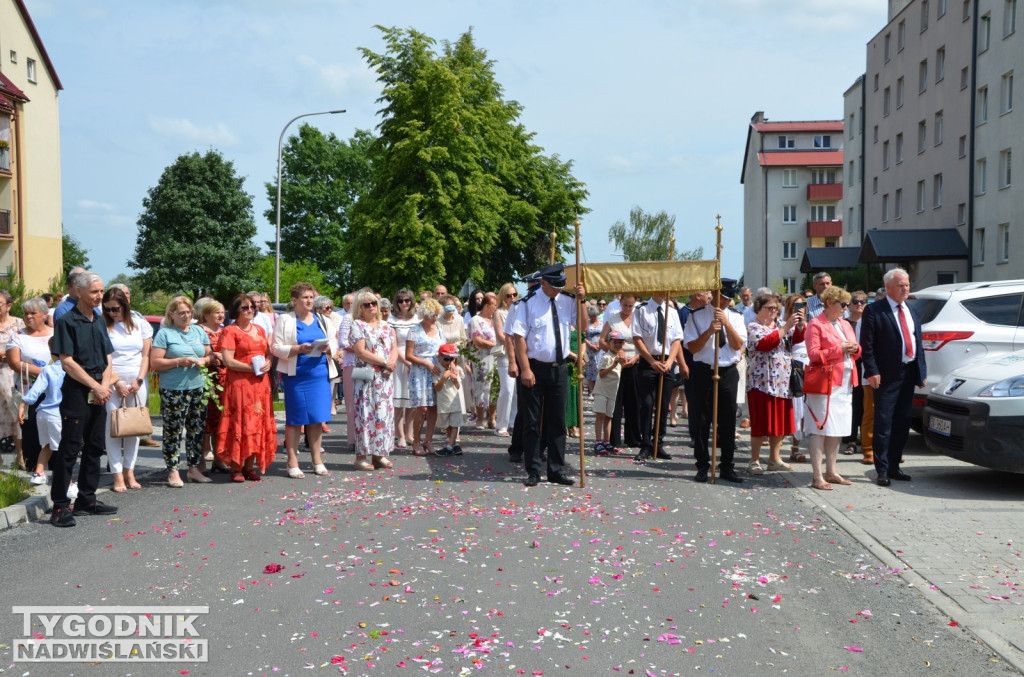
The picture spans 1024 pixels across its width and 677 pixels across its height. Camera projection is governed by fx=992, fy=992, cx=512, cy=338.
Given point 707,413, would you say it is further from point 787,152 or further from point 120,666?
point 787,152

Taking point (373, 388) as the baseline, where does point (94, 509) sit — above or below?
below

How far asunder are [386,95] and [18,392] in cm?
2805

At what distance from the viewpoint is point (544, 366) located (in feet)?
32.0

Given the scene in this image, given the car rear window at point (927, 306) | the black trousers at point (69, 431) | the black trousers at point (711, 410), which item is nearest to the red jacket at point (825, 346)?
the black trousers at point (711, 410)

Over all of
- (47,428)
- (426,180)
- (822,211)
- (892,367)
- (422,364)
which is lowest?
(47,428)

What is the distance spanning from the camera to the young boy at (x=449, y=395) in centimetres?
1219

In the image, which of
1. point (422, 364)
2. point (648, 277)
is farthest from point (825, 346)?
point (422, 364)

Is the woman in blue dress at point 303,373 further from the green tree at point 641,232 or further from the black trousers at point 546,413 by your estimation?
the green tree at point 641,232

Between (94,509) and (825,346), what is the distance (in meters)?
6.80

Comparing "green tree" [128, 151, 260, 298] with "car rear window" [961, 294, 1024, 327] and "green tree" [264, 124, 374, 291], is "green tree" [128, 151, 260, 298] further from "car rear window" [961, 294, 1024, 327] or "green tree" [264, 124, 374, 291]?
"car rear window" [961, 294, 1024, 327]

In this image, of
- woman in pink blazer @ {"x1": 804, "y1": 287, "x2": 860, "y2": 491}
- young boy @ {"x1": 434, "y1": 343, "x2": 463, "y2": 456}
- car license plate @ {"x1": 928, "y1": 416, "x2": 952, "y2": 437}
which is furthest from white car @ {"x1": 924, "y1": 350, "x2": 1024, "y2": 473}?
young boy @ {"x1": 434, "y1": 343, "x2": 463, "y2": 456}

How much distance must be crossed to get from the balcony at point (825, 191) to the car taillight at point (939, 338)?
66.5 metres

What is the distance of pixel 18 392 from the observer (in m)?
10.8

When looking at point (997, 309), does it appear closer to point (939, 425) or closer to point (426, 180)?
point (939, 425)
